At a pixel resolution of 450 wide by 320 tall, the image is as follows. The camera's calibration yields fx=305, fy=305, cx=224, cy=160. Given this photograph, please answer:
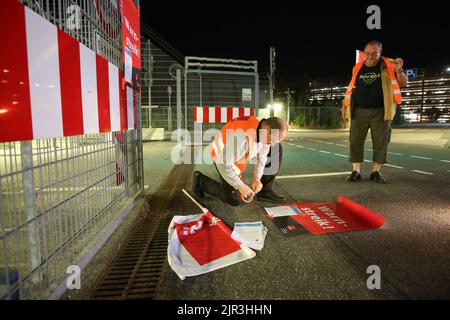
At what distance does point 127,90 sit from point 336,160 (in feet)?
17.5

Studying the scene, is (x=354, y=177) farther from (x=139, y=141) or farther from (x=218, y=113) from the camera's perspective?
(x=218, y=113)

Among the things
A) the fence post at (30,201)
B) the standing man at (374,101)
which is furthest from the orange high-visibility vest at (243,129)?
the standing man at (374,101)

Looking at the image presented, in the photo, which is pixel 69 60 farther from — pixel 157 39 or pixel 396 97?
pixel 157 39

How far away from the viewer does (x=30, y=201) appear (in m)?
1.61

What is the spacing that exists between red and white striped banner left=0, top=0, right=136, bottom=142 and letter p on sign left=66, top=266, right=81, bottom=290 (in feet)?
2.73

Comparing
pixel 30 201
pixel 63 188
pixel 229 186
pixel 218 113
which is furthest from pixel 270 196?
pixel 218 113

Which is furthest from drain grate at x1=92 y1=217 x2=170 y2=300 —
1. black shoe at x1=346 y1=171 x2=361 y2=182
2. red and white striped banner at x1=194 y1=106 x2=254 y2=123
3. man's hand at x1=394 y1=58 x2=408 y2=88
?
red and white striped banner at x1=194 y1=106 x2=254 y2=123

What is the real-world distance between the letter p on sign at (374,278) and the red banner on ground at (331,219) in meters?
0.69

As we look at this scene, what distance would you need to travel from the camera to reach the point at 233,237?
95.1 inches

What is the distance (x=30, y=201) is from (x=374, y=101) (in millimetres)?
4879

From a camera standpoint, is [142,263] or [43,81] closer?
[43,81]

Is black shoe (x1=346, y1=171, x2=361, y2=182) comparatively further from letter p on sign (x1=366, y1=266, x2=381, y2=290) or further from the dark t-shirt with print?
letter p on sign (x1=366, y1=266, x2=381, y2=290)

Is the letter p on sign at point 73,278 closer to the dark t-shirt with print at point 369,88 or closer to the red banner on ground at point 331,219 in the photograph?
the red banner on ground at point 331,219

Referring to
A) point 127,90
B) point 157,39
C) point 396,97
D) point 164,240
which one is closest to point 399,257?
point 164,240
